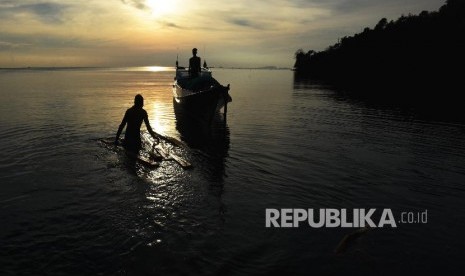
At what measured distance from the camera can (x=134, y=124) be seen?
14.1 meters

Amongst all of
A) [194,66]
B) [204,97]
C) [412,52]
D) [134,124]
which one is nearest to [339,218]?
[134,124]

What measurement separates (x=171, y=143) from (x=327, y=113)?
17.6m

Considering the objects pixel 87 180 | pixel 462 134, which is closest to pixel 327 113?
pixel 462 134

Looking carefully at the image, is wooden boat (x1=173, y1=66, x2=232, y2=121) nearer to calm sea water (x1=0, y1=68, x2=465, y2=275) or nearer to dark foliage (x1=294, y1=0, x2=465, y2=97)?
calm sea water (x1=0, y1=68, x2=465, y2=275)

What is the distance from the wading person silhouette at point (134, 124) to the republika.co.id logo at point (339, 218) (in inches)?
273

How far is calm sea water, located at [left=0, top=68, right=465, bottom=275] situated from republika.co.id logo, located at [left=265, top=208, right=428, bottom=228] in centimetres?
27

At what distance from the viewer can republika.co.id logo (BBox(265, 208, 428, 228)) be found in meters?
8.55

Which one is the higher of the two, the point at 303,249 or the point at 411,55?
the point at 411,55

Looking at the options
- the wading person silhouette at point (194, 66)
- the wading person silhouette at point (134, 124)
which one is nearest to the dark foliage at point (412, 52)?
the wading person silhouette at point (194, 66)

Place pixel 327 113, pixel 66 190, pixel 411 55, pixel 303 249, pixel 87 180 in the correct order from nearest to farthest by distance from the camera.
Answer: pixel 303 249, pixel 66 190, pixel 87 180, pixel 327 113, pixel 411 55

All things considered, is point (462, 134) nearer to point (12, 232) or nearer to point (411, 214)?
point (411, 214)

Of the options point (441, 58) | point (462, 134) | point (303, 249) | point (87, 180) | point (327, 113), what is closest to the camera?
point (303, 249)

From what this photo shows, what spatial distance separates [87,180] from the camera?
36.6ft

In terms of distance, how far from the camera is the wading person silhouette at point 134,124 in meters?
13.7
